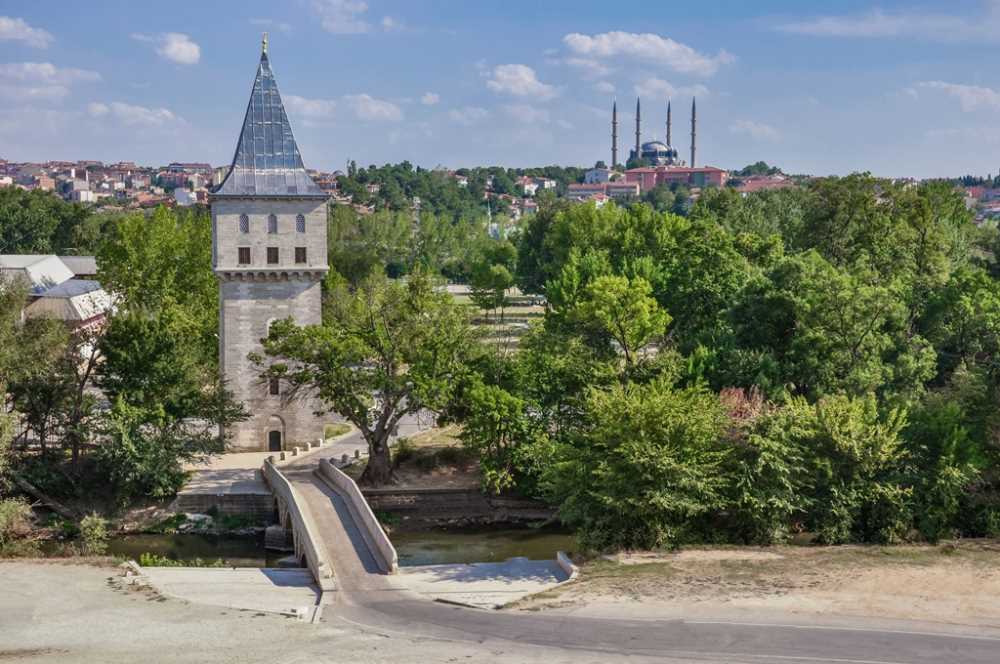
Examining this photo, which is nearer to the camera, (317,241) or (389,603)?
(389,603)

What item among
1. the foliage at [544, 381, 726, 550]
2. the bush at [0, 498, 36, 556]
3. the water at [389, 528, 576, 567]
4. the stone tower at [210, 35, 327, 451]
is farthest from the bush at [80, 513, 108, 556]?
the foliage at [544, 381, 726, 550]

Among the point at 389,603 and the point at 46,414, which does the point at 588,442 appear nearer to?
the point at 389,603

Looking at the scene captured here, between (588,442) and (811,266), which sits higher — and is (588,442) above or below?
below

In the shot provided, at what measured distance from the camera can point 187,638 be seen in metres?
33.7

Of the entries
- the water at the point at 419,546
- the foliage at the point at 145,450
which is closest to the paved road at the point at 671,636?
the water at the point at 419,546

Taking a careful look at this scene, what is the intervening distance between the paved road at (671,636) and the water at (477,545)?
31.5 feet

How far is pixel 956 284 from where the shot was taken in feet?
198

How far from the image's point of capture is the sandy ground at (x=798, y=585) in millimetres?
34875

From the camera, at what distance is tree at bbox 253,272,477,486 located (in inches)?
2056

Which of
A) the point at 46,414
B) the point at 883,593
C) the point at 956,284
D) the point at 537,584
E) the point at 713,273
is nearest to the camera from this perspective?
the point at 883,593

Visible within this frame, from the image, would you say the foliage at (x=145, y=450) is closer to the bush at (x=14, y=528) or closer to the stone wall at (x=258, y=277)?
the bush at (x=14, y=528)

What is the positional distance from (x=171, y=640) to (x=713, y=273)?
129 ft

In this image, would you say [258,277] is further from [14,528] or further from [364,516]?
[14,528]

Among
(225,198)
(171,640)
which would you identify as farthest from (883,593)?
(225,198)
